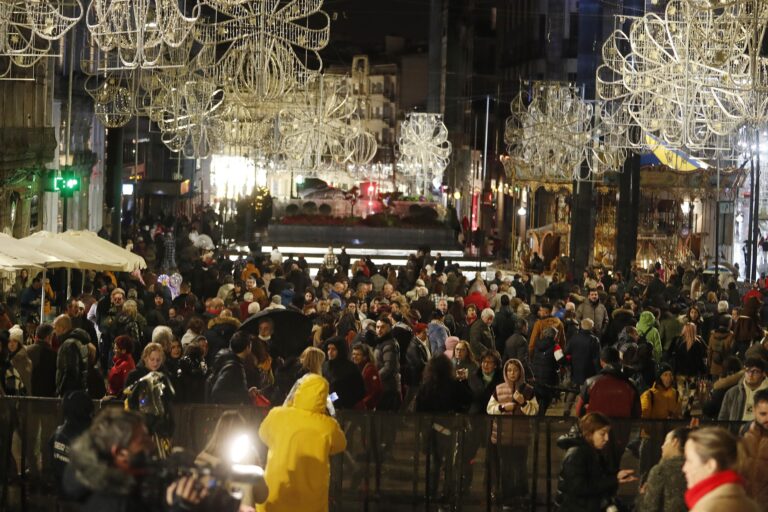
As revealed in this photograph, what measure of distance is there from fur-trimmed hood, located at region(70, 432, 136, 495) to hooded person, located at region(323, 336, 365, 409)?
774 cm

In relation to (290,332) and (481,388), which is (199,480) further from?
(290,332)

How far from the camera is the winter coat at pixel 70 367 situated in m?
14.3

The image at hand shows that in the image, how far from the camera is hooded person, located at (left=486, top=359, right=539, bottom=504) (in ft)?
40.5

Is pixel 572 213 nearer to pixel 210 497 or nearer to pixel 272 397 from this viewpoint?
pixel 272 397

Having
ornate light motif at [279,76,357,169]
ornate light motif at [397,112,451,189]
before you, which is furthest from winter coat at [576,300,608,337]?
ornate light motif at [397,112,451,189]

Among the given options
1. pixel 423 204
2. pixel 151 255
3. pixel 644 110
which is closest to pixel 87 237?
pixel 644 110

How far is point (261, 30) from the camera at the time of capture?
75.7ft

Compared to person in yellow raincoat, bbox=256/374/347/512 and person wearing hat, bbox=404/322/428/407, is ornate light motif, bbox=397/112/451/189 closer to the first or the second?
person wearing hat, bbox=404/322/428/407

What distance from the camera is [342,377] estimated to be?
45.4 ft

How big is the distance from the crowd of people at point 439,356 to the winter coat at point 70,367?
0.05ft

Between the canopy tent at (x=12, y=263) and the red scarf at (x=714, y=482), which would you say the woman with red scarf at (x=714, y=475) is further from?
the canopy tent at (x=12, y=263)

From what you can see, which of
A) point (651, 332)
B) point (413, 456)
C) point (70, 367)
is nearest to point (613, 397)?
point (413, 456)

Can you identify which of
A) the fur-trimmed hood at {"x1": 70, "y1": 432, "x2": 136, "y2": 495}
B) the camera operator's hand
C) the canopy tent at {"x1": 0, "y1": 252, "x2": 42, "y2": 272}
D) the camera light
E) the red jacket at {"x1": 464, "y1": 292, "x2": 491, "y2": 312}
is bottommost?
the red jacket at {"x1": 464, "y1": 292, "x2": 491, "y2": 312}

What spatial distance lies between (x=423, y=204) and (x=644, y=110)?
108ft
